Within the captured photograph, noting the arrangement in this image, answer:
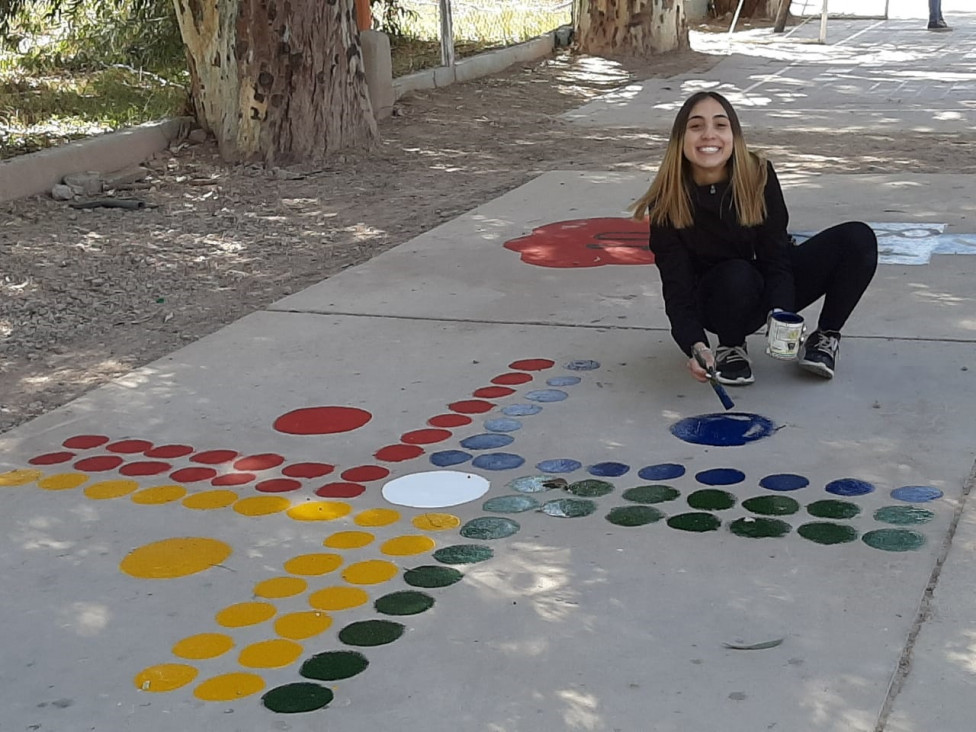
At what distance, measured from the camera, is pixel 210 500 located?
3967mm

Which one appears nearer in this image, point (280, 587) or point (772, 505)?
point (280, 587)

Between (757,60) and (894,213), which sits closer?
(894,213)

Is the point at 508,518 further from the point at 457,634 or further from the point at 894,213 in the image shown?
the point at 894,213

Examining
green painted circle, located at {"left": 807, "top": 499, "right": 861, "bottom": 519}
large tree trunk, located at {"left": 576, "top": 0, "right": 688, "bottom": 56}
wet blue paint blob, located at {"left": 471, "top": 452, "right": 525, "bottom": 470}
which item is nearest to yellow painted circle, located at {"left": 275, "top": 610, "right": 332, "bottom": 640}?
wet blue paint blob, located at {"left": 471, "top": 452, "right": 525, "bottom": 470}

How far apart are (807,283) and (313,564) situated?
2164 mm

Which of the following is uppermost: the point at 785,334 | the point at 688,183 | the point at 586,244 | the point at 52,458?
the point at 688,183

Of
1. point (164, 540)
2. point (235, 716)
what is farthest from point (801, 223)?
point (235, 716)

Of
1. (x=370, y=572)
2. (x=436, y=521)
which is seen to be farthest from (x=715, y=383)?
(x=370, y=572)

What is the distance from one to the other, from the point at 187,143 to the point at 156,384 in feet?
15.9

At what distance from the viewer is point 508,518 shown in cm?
375

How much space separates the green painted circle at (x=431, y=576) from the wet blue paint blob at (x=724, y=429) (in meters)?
1.11

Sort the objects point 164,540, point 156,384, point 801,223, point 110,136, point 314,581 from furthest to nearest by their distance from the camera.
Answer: point 110,136 → point 801,223 → point 156,384 → point 164,540 → point 314,581

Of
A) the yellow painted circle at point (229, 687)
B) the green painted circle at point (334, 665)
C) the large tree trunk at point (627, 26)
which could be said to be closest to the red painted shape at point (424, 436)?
the green painted circle at point (334, 665)

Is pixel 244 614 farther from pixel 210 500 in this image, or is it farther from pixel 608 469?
pixel 608 469
